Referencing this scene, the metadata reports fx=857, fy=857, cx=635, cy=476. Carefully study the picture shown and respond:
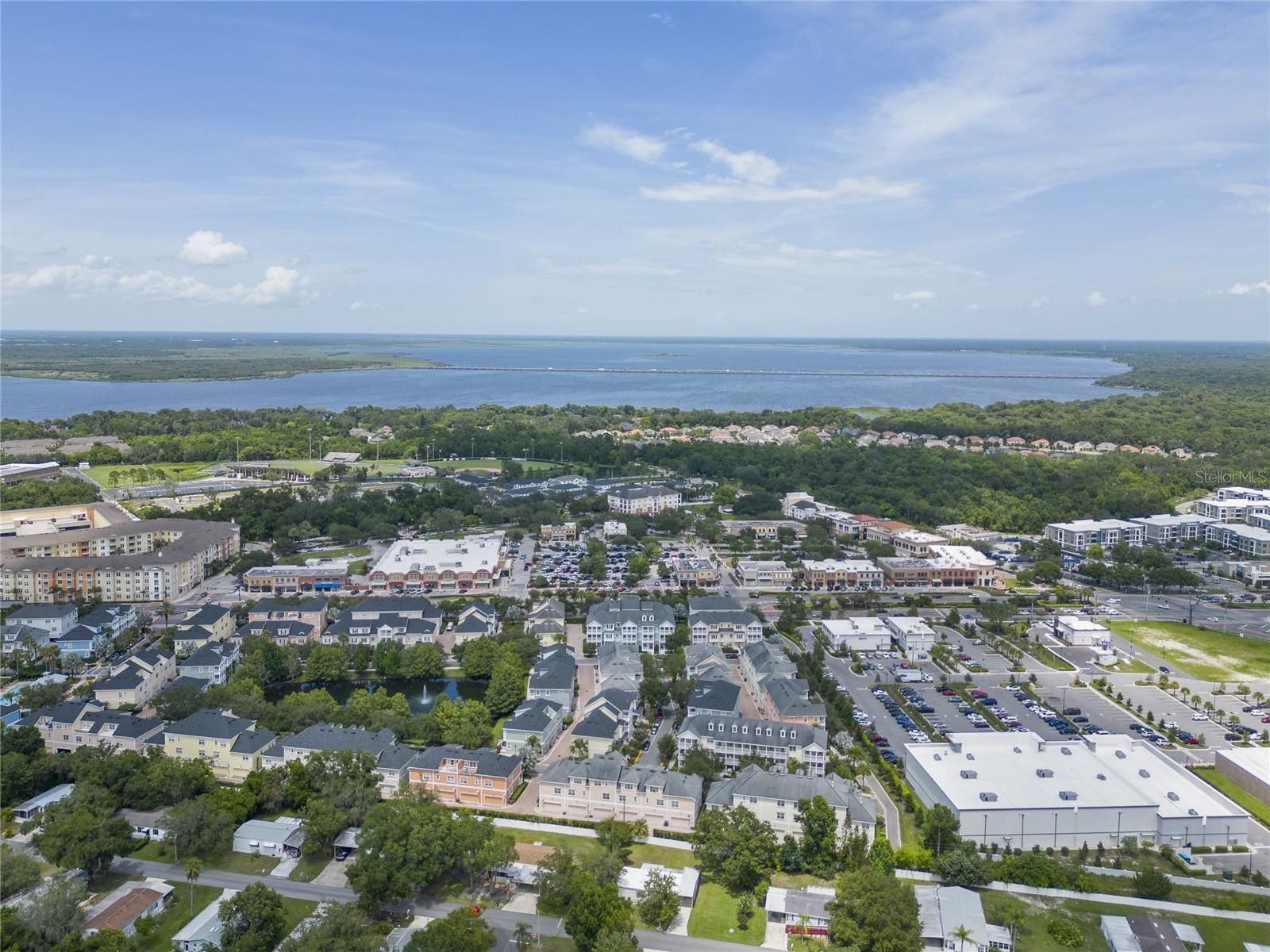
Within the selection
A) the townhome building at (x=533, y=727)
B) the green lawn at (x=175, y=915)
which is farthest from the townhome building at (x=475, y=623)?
the green lawn at (x=175, y=915)

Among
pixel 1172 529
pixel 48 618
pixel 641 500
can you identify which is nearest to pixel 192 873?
pixel 48 618

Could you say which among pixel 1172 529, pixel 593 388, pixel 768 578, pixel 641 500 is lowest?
pixel 768 578

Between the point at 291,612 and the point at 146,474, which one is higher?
Answer: the point at 146,474

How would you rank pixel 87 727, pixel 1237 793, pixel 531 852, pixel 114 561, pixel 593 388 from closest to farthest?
pixel 531 852 < pixel 1237 793 < pixel 87 727 < pixel 114 561 < pixel 593 388

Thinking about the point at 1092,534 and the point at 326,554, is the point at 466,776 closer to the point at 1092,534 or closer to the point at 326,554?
the point at 326,554

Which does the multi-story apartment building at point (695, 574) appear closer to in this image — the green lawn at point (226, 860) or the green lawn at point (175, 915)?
the green lawn at point (226, 860)

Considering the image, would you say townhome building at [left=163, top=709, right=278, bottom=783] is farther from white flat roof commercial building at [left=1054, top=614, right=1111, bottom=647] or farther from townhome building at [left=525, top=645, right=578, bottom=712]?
white flat roof commercial building at [left=1054, top=614, right=1111, bottom=647]

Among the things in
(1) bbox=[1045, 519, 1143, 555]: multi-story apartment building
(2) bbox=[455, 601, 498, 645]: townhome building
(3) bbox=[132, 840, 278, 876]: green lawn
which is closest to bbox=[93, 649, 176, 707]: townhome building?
(3) bbox=[132, 840, 278, 876]: green lawn
